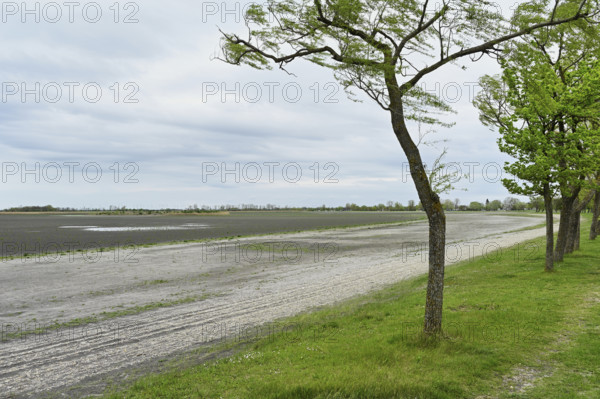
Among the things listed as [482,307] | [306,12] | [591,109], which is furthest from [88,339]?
[591,109]

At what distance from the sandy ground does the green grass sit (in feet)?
5.71

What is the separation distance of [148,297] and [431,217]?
12436mm

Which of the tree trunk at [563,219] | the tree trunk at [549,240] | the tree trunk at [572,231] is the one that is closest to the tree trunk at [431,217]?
the tree trunk at [549,240]

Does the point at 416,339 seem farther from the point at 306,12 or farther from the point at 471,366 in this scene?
the point at 306,12

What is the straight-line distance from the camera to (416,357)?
831 centimetres

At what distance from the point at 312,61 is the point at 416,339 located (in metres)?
7.02

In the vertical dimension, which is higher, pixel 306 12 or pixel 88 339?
pixel 306 12

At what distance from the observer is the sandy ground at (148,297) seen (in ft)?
31.4

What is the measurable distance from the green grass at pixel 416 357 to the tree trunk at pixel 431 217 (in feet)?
1.96

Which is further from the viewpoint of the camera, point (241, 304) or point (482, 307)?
point (241, 304)

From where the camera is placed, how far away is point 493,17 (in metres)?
9.44

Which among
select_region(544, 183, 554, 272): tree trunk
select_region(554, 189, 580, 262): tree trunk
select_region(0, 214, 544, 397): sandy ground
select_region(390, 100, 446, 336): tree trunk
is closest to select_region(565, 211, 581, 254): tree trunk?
select_region(554, 189, 580, 262): tree trunk

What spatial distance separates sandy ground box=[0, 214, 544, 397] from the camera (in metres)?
9.56

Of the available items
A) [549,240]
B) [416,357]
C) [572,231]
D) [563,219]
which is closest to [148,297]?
[416,357]
